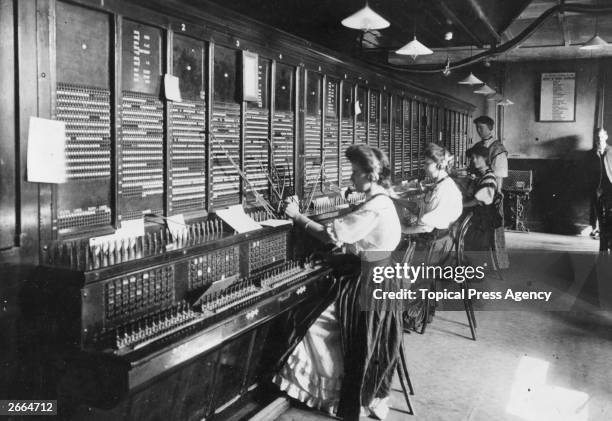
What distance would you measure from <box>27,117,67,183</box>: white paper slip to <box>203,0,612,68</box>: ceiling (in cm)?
236

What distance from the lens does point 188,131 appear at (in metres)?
3.26

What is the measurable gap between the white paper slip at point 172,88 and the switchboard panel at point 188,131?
42 millimetres

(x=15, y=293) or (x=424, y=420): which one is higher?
(x=15, y=293)

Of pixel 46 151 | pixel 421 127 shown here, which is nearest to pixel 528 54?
pixel 421 127

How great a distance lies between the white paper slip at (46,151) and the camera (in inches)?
88.8

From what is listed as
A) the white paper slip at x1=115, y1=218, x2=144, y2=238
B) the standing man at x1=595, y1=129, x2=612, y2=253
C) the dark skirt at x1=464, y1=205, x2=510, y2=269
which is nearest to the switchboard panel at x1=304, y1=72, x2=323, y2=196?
the white paper slip at x1=115, y1=218, x2=144, y2=238

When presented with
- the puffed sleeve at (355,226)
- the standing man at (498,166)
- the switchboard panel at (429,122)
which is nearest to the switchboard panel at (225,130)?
the puffed sleeve at (355,226)

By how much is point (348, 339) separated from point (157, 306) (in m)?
1.34

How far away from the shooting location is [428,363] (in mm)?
4574

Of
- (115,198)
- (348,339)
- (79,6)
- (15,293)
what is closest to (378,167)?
(348,339)

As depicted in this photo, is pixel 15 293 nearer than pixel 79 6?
Yes

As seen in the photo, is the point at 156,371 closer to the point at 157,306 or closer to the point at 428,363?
the point at 157,306

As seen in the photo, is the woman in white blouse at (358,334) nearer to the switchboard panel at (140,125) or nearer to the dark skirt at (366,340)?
the dark skirt at (366,340)

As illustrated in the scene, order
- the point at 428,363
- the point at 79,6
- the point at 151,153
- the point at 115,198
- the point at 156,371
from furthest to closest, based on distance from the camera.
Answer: the point at 428,363, the point at 151,153, the point at 115,198, the point at 79,6, the point at 156,371
